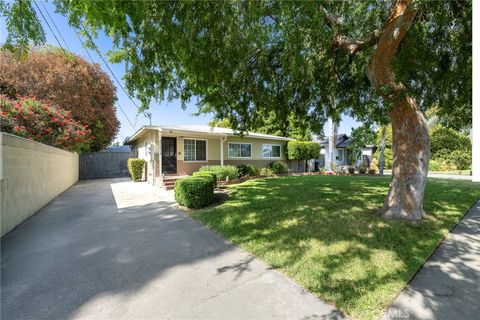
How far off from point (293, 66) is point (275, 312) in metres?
4.62

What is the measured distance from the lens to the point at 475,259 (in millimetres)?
3623

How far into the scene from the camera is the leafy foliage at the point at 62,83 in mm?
14500

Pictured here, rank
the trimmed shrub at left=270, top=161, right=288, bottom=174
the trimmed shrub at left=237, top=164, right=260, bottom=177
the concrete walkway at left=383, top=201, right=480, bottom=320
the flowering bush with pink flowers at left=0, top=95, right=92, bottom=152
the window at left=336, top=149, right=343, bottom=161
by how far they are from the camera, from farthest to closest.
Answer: the window at left=336, top=149, right=343, bottom=161 → the trimmed shrub at left=270, top=161, right=288, bottom=174 → the trimmed shrub at left=237, top=164, right=260, bottom=177 → the flowering bush with pink flowers at left=0, top=95, right=92, bottom=152 → the concrete walkway at left=383, top=201, right=480, bottom=320

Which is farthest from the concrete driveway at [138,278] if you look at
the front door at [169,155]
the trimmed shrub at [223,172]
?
the front door at [169,155]

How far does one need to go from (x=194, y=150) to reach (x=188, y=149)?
394 mm

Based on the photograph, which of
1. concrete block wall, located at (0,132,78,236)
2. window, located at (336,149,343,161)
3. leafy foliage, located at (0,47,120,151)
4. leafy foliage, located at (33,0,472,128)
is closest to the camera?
leafy foliage, located at (33,0,472,128)

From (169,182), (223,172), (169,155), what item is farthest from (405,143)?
(169,155)

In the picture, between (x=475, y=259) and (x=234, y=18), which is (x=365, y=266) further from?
(x=234, y=18)

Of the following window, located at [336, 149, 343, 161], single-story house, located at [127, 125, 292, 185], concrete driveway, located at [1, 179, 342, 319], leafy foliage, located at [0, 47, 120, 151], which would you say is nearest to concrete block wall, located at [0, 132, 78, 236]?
concrete driveway, located at [1, 179, 342, 319]

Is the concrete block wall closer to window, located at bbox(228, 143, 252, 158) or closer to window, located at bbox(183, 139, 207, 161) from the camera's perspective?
window, located at bbox(183, 139, 207, 161)

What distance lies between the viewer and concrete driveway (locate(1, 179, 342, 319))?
2.54 metres

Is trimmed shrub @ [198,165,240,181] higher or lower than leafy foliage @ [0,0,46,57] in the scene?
lower

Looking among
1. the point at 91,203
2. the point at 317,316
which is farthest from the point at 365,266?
the point at 91,203

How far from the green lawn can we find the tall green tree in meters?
0.95
